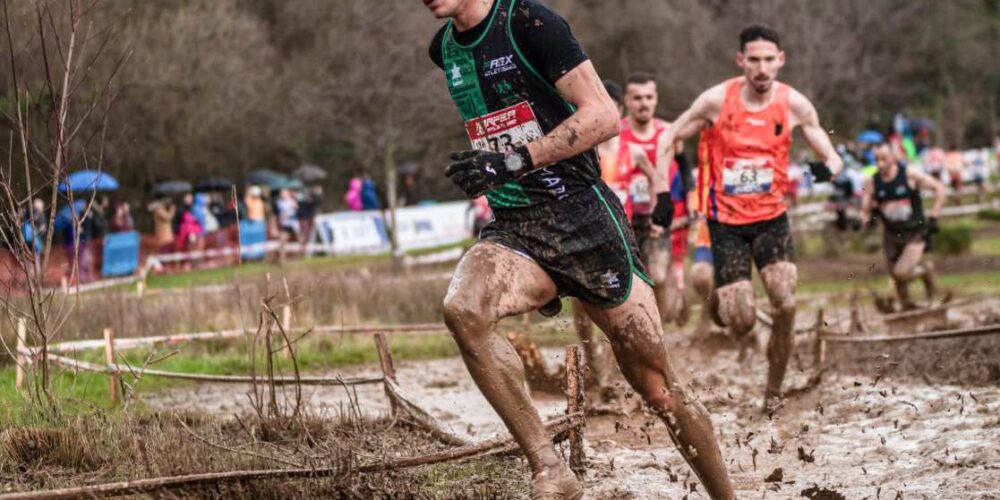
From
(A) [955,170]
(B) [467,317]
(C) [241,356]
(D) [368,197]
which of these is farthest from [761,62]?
(A) [955,170]

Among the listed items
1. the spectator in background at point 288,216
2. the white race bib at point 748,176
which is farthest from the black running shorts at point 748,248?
the spectator in background at point 288,216

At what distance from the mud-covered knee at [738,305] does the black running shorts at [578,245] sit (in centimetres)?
352

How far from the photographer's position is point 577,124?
16.3 feet

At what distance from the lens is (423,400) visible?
9922mm

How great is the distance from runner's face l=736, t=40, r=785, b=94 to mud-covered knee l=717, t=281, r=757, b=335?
4.22 feet

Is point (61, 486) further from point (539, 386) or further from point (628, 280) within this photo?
point (539, 386)

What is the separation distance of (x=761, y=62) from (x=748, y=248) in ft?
3.88

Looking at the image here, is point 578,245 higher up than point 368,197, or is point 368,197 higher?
point 368,197

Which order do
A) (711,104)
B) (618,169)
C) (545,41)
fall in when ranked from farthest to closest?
(618,169)
(711,104)
(545,41)

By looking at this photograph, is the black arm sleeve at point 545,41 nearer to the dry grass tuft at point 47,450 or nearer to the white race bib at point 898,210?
the dry grass tuft at point 47,450

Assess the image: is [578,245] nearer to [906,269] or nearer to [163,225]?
[906,269]

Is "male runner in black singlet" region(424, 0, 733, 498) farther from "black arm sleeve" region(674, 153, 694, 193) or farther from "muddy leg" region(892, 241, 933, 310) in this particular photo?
"muddy leg" region(892, 241, 933, 310)

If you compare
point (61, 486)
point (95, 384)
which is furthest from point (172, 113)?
point (61, 486)

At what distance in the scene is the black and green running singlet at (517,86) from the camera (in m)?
5.07
